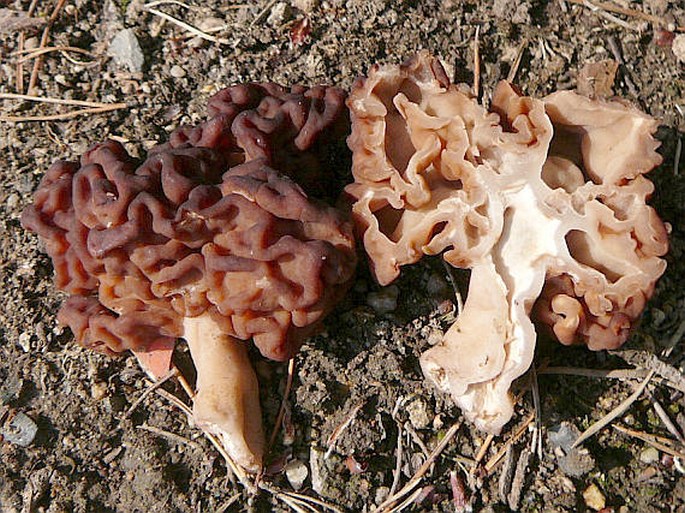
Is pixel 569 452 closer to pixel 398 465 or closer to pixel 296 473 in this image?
pixel 398 465

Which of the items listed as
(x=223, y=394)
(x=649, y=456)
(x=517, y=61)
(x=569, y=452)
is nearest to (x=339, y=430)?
(x=223, y=394)

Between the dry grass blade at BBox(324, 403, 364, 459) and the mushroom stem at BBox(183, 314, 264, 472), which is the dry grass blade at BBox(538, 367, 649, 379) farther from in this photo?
the mushroom stem at BBox(183, 314, 264, 472)

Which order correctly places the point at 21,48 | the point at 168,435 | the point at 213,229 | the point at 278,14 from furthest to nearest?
1. the point at 21,48
2. the point at 278,14
3. the point at 168,435
4. the point at 213,229

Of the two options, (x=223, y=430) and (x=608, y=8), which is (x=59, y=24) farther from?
(x=608, y=8)

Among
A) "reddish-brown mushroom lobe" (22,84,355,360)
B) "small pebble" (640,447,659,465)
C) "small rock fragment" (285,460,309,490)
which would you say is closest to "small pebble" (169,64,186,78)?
"reddish-brown mushroom lobe" (22,84,355,360)

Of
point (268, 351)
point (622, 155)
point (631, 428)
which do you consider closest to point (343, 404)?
point (268, 351)

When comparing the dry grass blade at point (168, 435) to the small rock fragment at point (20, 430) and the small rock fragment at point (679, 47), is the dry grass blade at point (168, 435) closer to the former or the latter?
the small rock fragment at point (20, 430)
